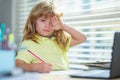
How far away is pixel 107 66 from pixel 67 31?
A: 1.43ft

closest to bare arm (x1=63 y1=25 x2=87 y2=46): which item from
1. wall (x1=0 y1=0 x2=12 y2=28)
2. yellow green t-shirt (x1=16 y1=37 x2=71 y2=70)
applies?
yellow green t-shirt (x1=16 y1=37 x2=71 y2=70)

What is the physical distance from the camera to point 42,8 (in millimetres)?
1175

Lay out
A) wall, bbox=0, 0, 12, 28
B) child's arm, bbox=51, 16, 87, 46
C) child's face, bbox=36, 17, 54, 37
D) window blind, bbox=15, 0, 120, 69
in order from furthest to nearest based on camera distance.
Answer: window blind, bbox=15, 0, 120, 69, child's arm, bbox=51, 16, 87, 46, child's face, bbox=36, 17, 54, 37, wall, bbox=0, 0, 12, 28

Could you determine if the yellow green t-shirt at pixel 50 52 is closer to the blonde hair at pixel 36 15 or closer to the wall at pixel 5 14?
the blonde hair at pixel 36 15

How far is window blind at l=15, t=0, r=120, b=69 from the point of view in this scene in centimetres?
152

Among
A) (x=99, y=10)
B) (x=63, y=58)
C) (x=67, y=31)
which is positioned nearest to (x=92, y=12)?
(x=99, y=10)

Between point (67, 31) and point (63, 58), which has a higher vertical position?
point (67, 31)

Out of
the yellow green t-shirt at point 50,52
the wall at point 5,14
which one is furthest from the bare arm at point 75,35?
the wall at point 5,14

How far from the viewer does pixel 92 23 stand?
1.62m

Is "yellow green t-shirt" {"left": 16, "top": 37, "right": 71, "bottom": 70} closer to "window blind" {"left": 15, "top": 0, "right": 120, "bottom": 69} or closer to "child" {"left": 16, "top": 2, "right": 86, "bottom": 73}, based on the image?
"child" {"left": 16, "top": 2, "right": 86, "bottom": 73}

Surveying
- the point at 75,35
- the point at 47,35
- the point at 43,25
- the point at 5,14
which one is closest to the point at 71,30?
the point at 75,35

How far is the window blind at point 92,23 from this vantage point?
59.8 inches

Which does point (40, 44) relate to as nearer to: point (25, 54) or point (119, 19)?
point (25, 54)

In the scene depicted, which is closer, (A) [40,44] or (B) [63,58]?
(A) [40,44]
